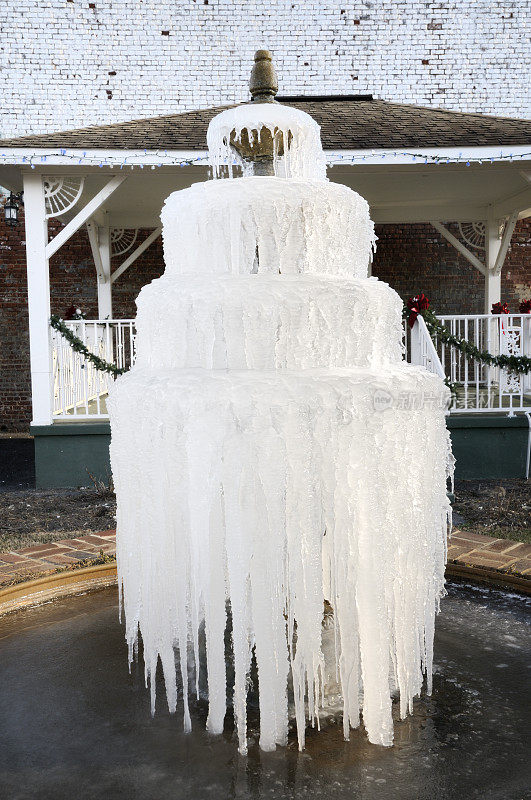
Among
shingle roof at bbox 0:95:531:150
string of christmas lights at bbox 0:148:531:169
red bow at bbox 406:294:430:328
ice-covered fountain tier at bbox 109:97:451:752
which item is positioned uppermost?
shingle roof at bbox 0:95:531:150

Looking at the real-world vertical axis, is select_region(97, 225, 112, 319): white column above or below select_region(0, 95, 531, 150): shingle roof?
below

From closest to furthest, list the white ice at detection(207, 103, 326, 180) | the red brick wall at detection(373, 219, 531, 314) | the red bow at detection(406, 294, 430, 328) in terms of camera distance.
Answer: the white ice at detection(207, 103, 326, 180)
the red bow at detection(406, 294, 430, 328)
the red brick wall at detection(373, 219, 531, 314)

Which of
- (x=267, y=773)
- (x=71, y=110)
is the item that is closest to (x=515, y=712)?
(x=267, y=773)

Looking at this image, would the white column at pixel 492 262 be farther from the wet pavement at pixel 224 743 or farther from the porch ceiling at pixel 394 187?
the wet pavement at pixel 224 743

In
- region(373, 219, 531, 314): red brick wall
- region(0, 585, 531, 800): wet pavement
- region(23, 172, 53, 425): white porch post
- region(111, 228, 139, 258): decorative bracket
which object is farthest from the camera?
region(373, 219, 531, 314): red brick wall

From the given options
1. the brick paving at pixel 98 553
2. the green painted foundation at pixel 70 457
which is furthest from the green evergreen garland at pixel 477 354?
the green painted foundation at pixel 70 457

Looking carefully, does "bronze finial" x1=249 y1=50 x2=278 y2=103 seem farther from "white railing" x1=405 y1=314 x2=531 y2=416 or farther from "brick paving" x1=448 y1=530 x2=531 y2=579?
"white railing" x1=405 y1=314 x2=531 y2=416

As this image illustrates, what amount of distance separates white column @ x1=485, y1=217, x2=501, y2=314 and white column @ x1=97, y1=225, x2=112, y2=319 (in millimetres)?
5691

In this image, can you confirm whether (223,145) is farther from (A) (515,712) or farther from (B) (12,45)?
(B) (12,45)

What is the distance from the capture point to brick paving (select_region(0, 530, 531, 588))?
405cm

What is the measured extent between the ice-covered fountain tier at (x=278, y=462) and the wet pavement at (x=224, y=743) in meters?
0.10

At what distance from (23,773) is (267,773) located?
30.0 inches

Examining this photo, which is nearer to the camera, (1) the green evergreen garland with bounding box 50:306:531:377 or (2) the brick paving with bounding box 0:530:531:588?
(2) the brick paving with bounding box 0:530:531:588

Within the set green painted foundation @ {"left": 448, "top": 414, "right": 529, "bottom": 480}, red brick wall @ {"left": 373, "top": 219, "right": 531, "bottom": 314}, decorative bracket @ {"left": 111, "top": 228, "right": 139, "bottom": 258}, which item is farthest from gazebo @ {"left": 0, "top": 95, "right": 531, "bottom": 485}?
red brick wall @ {"left": 373, "top": 219, "right": 531, "bottom": 314}
